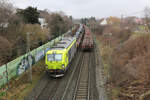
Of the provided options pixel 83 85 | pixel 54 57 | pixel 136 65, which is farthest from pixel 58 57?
pixel 136 65

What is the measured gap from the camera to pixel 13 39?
972 inches

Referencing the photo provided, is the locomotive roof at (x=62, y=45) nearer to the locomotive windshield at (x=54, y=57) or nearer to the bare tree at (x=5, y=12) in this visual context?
the locomotive windshield at (x=54, y=57)

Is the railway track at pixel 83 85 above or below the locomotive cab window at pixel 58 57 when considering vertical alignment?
below

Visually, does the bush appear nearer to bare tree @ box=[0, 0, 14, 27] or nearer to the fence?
the fence

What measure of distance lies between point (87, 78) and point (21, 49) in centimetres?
1293

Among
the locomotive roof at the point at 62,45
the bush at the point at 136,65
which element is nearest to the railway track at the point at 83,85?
the bush at the point at 136,65

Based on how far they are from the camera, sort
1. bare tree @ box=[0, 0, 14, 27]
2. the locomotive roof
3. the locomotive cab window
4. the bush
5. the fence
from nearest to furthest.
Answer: the bush → the fence → the locomotive cab window → the locomotive roof → bare tree @ box=[0, 0, 14, 27]

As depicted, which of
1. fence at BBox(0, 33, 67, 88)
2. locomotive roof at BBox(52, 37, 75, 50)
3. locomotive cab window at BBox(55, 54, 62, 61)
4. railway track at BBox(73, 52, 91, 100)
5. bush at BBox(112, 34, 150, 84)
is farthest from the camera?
locomotive roof at BBox(52, 37, 75, 50)

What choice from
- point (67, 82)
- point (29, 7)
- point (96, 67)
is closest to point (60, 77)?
point (67, 82)

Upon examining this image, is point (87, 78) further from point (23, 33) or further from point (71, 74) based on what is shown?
point (23, 33)

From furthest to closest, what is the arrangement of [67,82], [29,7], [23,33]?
[29,7], [23,33], [67,82]

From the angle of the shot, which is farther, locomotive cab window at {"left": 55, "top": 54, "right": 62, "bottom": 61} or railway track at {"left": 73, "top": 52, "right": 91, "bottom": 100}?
locomotive cab window at {"left": 55, "top": 54, "right": 62, "bottom": 61}

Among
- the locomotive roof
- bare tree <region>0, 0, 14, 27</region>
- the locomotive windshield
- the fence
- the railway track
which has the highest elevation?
bare tree <region>0, 0, 14, 27</region>

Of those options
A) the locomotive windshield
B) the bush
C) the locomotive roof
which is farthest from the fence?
the bush
